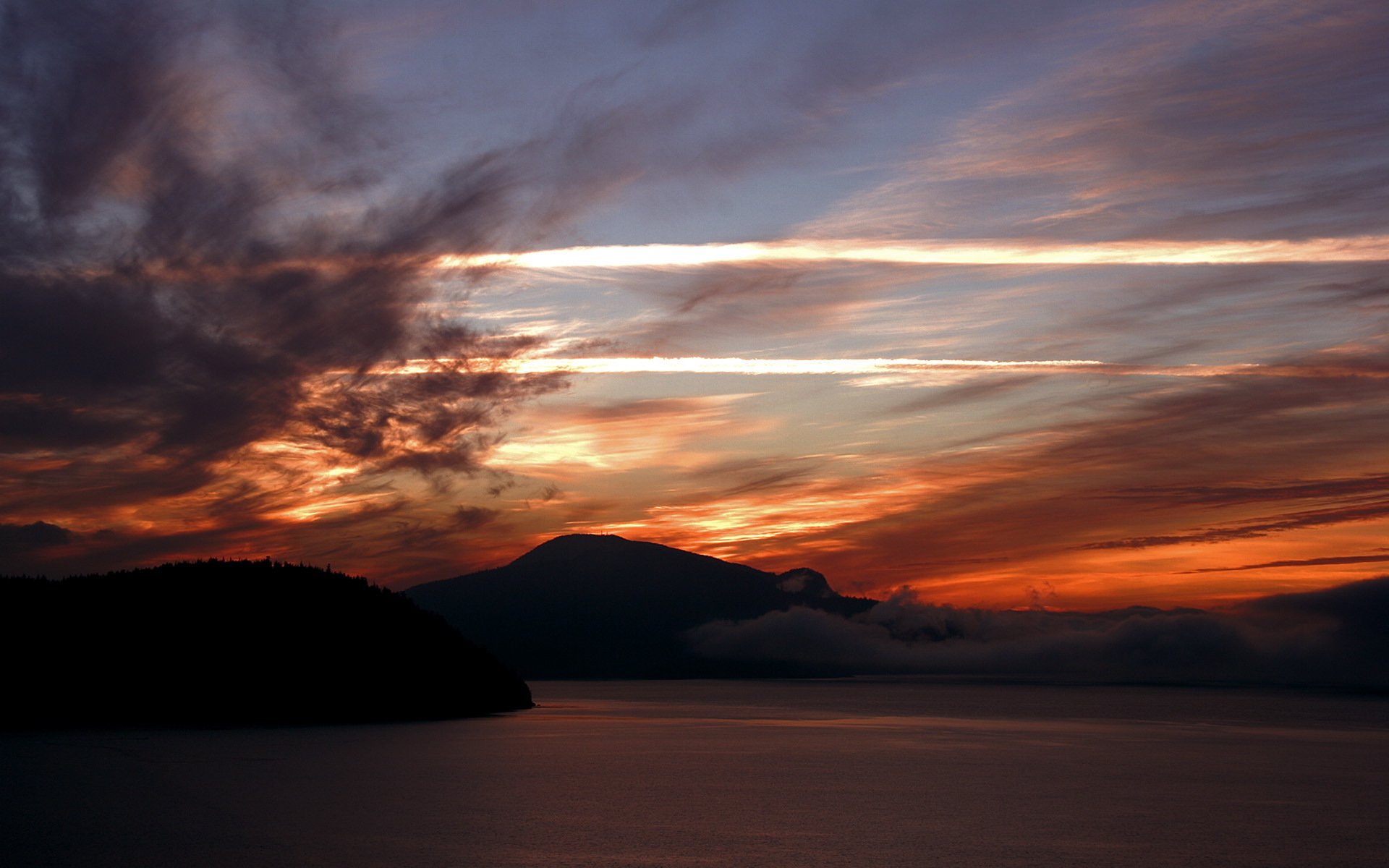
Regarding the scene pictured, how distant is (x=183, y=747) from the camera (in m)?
78.4

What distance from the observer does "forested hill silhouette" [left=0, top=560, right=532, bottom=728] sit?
366 ft

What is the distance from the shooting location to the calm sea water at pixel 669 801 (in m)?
37.9

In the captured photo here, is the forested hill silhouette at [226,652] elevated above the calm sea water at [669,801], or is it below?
above

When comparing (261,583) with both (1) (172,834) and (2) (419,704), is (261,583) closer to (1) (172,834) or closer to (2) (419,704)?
(2) (419,704)

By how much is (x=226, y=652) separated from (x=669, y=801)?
85535mm

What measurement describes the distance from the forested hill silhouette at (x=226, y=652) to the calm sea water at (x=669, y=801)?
17134 mm

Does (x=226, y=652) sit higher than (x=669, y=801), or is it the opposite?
(x=226, y=652)

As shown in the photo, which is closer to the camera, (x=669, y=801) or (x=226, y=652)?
(x=669, y=801)

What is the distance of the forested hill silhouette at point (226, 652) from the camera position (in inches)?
4392

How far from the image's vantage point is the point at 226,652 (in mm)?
120125

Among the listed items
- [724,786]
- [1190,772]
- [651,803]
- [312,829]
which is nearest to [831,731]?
[1190,772]

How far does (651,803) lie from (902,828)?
13.0 metres

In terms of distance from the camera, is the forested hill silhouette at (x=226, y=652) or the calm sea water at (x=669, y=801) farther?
the forested hill silhouette at (x=226, y=652)

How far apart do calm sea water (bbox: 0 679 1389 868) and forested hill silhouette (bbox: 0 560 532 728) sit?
1713 cm
